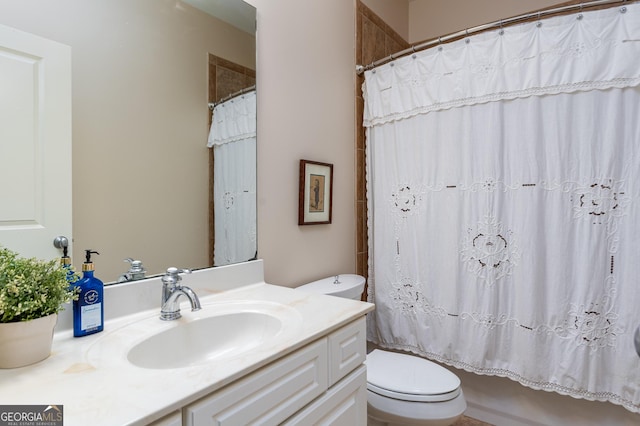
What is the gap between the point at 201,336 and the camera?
1.06m

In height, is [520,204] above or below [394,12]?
below

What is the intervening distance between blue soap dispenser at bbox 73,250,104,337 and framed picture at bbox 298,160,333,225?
0.96m

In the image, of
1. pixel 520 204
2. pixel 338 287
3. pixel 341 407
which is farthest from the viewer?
pixel 338 287

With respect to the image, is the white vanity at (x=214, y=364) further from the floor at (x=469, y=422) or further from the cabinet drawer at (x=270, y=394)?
the floor at (x=469, y=422)

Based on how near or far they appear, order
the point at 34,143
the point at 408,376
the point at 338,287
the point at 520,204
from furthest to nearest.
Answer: the point at 338,287
the point at 520,204
the point at 408,376
the point at 34,143

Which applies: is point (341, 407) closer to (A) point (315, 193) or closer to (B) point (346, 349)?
(B) point (346, 349)

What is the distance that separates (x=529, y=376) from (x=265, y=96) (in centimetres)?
176

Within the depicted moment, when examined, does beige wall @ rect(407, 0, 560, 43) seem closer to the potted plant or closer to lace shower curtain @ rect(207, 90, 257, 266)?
lace shower curtain @ rect(207, 90, 257, 266)

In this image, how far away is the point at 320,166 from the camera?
1850 mm

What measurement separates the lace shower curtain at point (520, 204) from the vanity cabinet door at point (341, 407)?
2.74 ft

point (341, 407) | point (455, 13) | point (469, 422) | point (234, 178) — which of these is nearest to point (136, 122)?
point (234, 178)

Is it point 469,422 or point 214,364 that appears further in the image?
point 469,422

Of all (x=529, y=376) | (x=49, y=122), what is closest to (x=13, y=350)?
(x=49, y=122)

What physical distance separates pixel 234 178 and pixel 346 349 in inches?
31.3
